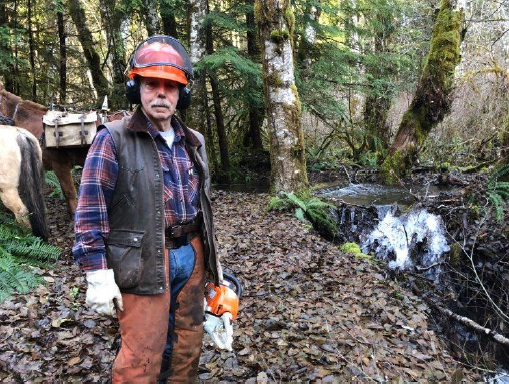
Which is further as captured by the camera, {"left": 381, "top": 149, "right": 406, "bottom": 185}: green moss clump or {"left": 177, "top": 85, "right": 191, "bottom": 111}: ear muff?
{"left": 381, "top": 149, "right": 406, "bottom": 185}: green moss clump

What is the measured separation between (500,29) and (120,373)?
43.6 feet

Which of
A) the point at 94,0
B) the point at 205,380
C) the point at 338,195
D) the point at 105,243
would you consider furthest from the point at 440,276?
the point at 94,0

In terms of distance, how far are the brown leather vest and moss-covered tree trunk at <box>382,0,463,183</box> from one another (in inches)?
336

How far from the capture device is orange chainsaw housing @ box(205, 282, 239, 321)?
2.74 metres

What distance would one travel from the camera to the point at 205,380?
3.46 meters

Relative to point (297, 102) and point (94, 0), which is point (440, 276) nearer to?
point (297, 102)

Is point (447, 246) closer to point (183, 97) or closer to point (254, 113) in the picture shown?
point (183, 97)

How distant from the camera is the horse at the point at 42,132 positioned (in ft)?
22.0

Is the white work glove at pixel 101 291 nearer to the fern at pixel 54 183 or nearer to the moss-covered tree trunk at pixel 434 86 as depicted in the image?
the fern at pixel 54 183

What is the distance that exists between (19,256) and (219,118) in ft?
25.8

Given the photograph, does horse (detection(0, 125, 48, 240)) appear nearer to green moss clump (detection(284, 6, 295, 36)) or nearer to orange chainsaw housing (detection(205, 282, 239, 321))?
orange chainsaw housing (detection(205, 282, 239, 321))

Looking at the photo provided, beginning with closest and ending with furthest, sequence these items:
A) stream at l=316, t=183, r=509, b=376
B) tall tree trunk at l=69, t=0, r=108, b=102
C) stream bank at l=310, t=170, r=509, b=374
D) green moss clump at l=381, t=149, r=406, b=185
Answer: stream bank at l=310, t=170, r=509, b=374 → stream at l=316, t=183, r=509, b=376 → green moss clump at l=381, t=149, r=406, b=185 → tall tree trunk at l=69, t=0, r=108, b=102

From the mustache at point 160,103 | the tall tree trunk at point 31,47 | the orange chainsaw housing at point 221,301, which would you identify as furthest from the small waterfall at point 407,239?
the tall tree trunk at point 31,47

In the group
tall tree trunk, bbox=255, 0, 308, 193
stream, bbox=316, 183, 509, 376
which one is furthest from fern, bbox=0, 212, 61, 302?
stream, bbox=316, 183, 509, 376
